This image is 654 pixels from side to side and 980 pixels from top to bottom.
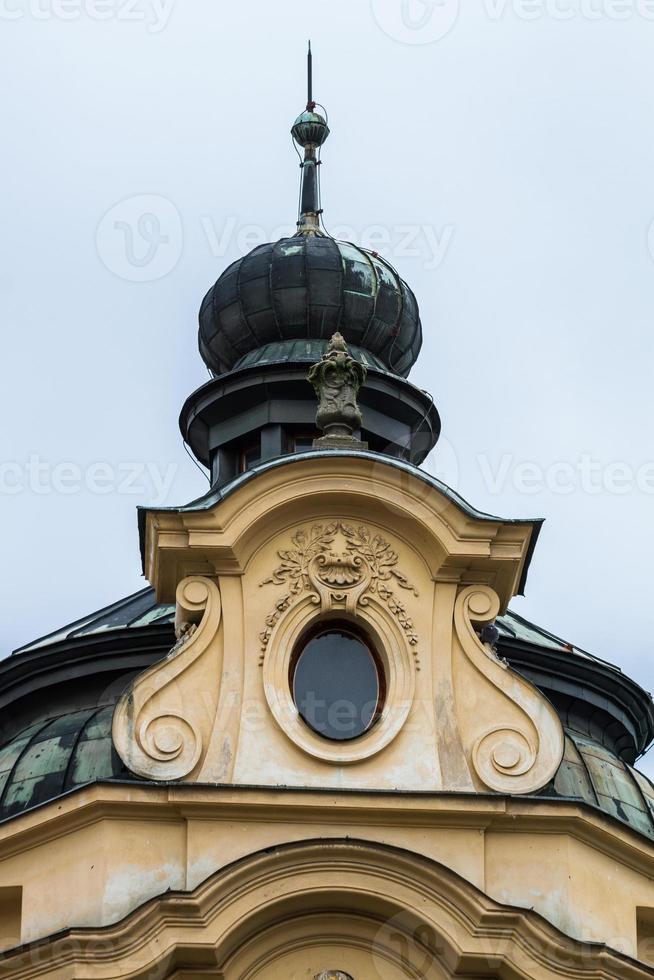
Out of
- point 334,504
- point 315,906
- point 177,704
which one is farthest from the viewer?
point 334,504

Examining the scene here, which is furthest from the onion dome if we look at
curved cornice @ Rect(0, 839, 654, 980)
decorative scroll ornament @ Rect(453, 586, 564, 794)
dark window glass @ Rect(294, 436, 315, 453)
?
curved cornice @ Rect(0, 839, 654, 980)

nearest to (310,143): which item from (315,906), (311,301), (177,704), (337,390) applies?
(311,301)

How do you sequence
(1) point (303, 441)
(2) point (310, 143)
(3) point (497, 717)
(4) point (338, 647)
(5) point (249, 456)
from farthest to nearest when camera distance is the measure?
1. (2) point (310, 143)
2. (5) point (249, 456)
3. (1) point (303, 441)
4. (4) point (338, 647)
5. (3) point (497, 717)

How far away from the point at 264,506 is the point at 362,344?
19.3 feet

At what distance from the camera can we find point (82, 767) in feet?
69.9

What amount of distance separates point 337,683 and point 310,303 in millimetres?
6702

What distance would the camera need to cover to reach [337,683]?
19.8 meters

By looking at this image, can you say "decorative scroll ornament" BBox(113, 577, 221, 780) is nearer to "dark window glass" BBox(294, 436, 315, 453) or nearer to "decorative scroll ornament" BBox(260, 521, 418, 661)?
"decorative scroll ornament" BBox(260, 521, 418, 661)

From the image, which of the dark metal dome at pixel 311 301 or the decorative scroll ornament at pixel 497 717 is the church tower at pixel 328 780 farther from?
the dark metal dome at pixel 311 301

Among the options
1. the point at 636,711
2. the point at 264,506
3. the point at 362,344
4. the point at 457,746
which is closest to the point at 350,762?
the point at 457,746

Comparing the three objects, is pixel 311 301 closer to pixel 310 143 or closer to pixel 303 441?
pixel 303 441

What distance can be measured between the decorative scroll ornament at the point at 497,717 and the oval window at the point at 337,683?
0.75m

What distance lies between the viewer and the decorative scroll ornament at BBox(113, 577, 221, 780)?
19.3 metres

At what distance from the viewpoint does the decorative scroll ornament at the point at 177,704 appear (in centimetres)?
1927
